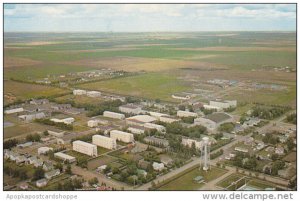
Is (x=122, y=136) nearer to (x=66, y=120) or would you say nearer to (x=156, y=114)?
(x=66, y=120)

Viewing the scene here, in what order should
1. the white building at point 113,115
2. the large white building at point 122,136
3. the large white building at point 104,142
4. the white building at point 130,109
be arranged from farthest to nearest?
1. the white building at point 130,109
2. the white building at point 113,115
3. the large white building at point 122,136
4. the large white building at point 104,142

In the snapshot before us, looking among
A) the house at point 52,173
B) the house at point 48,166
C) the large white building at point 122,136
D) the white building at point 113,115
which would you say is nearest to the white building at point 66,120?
the white building at point 113,115

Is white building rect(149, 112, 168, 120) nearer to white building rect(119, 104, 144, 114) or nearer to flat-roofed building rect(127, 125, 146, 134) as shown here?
white building rect(119, 104, 144, 114)

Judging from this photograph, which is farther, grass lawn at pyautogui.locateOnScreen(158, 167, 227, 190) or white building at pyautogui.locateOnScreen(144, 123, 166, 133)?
white building at pyautogui.locateOnScreen(144, 123, 166, 133)

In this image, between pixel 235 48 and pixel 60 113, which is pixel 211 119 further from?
pixel 235 48

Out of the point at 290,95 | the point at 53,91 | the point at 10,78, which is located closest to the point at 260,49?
the point at 290,95

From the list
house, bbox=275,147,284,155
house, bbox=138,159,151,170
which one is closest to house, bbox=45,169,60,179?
house, bbox=138,159,151,170

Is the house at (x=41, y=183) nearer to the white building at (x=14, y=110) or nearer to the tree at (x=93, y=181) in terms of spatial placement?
the tree at (x=93, y=181)
